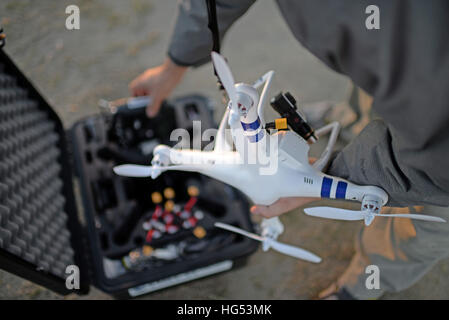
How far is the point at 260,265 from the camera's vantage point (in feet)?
3.81

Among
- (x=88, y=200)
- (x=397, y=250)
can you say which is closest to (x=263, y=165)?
(x=397, y=250)

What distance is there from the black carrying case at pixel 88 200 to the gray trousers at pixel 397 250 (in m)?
0.31

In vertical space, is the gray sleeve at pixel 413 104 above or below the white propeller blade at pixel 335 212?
above

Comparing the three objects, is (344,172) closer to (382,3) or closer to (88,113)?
(382,3)

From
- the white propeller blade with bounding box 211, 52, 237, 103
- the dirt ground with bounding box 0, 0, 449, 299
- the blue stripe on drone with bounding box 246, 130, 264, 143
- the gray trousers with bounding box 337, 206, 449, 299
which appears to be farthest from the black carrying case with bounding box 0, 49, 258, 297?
the white propeller blade with bounding box 211, 52, 237, 103

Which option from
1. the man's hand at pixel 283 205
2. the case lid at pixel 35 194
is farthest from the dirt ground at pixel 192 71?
the man's hand at pixel 283 205

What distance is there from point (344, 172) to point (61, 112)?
1170mm

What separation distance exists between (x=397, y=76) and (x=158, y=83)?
72 cm

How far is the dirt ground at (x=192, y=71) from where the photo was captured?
1125 mm

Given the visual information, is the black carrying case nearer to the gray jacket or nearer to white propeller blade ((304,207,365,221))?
white propeller blade ((304,207,365,221))

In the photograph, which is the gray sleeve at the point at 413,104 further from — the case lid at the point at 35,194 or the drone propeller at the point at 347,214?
the case lid at the point at 35,194

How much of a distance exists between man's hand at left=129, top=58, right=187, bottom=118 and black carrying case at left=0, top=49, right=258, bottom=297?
0.21 feet

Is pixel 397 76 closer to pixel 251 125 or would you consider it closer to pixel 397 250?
pixel 251 125
